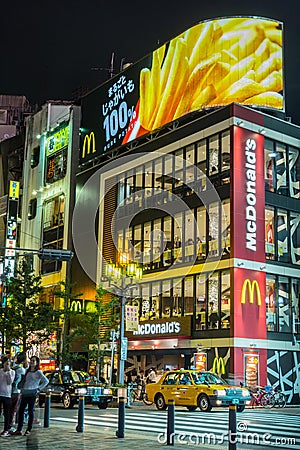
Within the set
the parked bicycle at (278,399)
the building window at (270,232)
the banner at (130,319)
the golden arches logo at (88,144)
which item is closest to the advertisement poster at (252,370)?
the parked bicycle at (278,399)

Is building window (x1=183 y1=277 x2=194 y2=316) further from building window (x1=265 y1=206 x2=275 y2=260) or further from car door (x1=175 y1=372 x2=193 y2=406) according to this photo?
car door (x1=175 y1=372 x2=193 y2=406)

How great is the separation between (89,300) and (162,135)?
43.3 ft

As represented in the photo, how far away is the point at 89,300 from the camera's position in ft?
165

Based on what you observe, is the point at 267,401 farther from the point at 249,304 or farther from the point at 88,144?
the point at 88,144

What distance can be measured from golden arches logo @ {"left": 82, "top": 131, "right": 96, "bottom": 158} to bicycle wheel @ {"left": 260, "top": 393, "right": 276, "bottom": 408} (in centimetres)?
2731

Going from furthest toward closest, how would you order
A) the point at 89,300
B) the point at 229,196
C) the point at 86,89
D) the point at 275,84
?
the point at 86,89 < the point at 89,300 < the point at 275,84 < the point at 229,196

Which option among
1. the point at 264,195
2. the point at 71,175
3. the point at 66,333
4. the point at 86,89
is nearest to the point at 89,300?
the point at 66,333

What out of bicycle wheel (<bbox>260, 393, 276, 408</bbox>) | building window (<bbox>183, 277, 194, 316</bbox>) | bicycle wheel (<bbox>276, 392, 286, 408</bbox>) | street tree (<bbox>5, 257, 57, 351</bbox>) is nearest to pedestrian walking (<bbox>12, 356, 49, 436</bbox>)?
bicycle wheel (<bbox>260, 393, 276, 408</bbox>)

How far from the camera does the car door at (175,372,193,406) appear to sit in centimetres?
2752

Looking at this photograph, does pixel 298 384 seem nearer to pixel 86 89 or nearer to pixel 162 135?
pixel 162 135

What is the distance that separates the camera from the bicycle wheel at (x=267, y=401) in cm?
3394

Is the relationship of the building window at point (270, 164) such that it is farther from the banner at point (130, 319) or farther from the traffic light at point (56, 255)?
the traffic light at point (56, 255)

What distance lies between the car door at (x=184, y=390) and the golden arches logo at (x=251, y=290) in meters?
10.7

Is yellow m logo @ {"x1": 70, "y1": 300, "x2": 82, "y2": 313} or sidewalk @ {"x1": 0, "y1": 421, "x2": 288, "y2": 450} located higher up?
yellow m logo @ {"x1": 70, "y1": 300, "x2": 82, "y2": 313}
